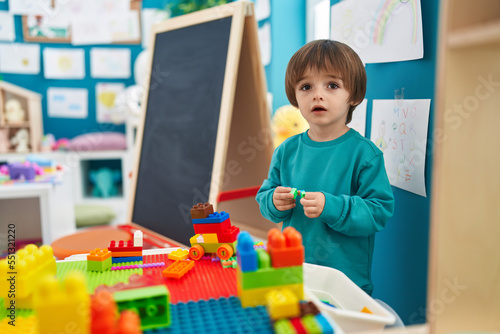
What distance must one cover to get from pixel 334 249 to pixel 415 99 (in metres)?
0.43

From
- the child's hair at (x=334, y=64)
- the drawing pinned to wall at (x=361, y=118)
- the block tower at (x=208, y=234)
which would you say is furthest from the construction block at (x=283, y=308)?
the drawing pinned to wall at (x=361, y=118)

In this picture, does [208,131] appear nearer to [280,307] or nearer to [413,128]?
[413,128]

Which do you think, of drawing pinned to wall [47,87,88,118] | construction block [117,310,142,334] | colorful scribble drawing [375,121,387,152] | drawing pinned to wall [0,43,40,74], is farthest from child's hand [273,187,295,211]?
drawing pinned to wall [0,43,40,74]

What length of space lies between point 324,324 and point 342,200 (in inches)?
14.6

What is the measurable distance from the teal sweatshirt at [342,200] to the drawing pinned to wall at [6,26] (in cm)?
354

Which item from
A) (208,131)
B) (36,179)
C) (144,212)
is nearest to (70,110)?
(36,179)

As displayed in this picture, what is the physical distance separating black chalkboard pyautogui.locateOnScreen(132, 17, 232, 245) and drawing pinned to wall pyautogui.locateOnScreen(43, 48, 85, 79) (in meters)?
2.30

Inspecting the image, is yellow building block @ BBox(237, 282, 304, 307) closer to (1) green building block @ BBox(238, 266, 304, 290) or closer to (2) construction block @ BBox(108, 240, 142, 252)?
(1) green building block @ BBox(238, 266, 304, 290)

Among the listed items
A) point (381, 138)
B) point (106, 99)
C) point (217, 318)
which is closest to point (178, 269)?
point (217, 318)

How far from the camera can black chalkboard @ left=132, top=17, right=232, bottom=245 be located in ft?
4.87

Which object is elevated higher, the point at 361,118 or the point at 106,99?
the point at 106,99

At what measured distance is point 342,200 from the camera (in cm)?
89

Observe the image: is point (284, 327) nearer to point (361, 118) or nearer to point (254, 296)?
point (254, 296)

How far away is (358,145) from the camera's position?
0.96 meters
